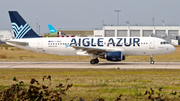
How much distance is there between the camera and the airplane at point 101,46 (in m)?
34.6

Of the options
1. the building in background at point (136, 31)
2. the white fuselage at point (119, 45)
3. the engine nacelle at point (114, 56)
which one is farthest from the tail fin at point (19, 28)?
the building in background at point (136, 31)

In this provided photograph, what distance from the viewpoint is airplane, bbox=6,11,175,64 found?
34.6 metres

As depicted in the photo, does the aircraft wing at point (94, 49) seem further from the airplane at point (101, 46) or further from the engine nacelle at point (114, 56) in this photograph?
the engine nacelle at point (114, 56)

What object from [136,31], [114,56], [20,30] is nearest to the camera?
[114,56]

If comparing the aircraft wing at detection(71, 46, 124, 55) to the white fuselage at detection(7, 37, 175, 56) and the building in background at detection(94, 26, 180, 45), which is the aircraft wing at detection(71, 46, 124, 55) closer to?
the white fuselage at detection(7, 37, 175, 56)

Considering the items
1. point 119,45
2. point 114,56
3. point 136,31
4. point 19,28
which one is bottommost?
point 114,56

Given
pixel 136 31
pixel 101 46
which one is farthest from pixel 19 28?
pixel 136 31

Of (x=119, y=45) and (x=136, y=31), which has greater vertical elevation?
(x=136, y=31)

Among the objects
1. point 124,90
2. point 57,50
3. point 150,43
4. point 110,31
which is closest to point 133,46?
point 150,43

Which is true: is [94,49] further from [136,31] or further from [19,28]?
[136,31]

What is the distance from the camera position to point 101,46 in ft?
115

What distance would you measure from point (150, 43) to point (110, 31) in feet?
282

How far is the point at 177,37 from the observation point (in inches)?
4596

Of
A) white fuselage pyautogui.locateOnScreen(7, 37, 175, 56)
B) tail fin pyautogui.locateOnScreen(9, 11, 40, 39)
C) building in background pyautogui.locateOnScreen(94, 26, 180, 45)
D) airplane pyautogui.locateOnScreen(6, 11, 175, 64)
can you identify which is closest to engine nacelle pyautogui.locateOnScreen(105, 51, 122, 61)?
airplane pyautogui.locateOnScreen(6, 11, 175, 64)
